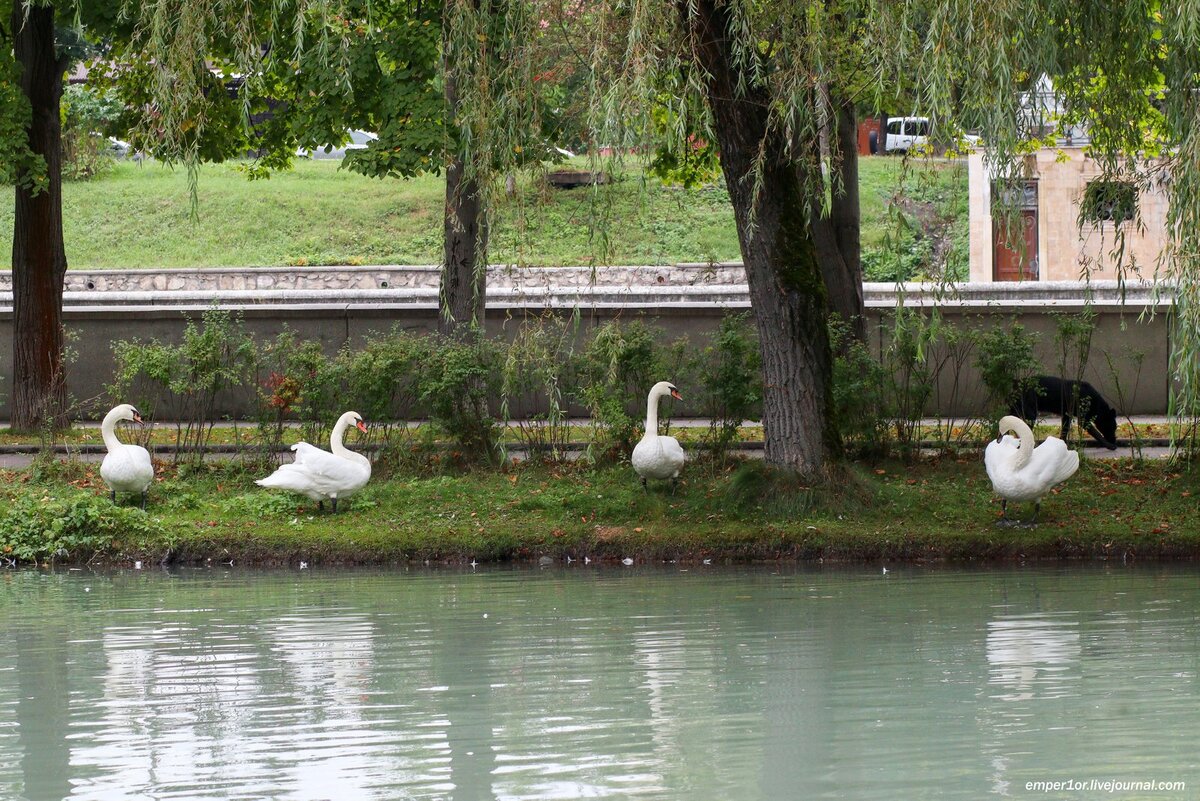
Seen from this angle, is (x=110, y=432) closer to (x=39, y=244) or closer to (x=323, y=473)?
(x=323, y=473)

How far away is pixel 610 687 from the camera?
374 inches

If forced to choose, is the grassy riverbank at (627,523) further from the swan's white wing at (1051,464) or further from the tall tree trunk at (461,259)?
the tall tree trunk at (461,259)

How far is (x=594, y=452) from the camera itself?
17828 millimetres

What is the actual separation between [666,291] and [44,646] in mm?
15921

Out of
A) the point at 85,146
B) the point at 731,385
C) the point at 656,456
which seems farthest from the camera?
the point at 85,146

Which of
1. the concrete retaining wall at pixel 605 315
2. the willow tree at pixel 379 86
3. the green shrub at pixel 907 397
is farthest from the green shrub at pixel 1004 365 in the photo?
the willow tree at pixel 379 86

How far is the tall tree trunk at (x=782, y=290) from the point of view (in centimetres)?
1520

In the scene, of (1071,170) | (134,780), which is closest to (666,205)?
(1071,170)

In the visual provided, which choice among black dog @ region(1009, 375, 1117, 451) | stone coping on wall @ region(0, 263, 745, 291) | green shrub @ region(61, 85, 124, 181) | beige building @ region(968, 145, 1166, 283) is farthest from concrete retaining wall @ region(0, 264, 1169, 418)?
green shrub @ region(61, 85, 124, 181)

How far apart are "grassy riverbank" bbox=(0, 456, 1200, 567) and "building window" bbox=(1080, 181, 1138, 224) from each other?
10.3ft

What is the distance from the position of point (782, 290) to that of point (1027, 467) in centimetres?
290

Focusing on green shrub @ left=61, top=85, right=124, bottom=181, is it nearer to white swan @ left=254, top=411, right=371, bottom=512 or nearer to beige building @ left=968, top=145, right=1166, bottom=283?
beige building @ left=968, top=145, right=1166, bottom=283

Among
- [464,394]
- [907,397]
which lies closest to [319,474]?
[464,394]

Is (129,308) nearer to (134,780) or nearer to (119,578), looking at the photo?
(119,578)
